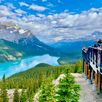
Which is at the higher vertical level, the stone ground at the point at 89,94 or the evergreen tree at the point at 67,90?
the evergreen tree at the point at 67,90

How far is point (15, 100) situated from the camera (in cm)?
11912

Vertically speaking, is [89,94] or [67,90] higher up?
[67,90]

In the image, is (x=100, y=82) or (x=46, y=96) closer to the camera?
(x=46, y=96)

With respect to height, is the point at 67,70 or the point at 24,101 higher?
the point at 67,70

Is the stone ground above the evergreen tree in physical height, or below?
below

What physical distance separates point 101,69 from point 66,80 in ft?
37.3

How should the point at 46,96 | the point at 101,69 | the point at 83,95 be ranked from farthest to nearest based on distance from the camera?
the point at 83,95 < the point at 101,69 < the point at 46,96

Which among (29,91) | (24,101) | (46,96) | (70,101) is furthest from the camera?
(29,91)

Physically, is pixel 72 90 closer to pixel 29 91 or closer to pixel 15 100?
pixel 15 100

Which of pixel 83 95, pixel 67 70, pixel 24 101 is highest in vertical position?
pixel 67 70

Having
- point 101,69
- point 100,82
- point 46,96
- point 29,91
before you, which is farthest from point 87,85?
point 29,91

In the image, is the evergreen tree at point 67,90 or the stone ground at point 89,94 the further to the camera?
the stone ground at point 89,94

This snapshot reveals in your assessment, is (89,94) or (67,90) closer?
(67,90)

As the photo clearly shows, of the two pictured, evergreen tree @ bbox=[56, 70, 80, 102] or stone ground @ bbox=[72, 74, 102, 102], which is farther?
stone ground @ bbox=[72, 74, 102, 102]
